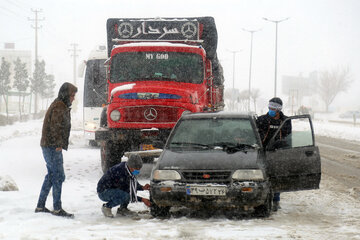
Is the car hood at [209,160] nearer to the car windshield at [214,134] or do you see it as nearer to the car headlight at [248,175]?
the car headlight at [248,175]

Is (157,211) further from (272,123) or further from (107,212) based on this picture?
(272,123)

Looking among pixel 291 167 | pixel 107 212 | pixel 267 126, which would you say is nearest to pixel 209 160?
pixel 291 167

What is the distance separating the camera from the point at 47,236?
561 cm

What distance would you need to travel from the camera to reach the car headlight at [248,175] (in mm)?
6598

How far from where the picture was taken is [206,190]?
6543 mm

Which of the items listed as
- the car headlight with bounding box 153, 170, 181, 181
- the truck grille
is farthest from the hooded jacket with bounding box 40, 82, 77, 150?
the truck grille

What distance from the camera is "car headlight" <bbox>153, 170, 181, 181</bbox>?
674 centimetres

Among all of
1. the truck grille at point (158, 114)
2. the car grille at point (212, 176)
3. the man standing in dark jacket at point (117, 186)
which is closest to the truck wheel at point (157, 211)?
the man standing in dark jacket at point (117, 186)

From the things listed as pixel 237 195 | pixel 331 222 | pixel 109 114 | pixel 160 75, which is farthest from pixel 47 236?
pixel 160 75

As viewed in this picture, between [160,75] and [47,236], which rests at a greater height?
[160,75]

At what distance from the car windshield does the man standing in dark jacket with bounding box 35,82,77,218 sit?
5.37 feet

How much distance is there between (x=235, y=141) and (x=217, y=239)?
7.20 ft

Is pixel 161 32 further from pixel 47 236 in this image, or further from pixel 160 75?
Answer: pixel 47 236

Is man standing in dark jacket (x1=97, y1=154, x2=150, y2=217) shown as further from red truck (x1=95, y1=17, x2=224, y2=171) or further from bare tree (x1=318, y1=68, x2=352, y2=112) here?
bare tree (x1=318, y1=68, x2=352, y2=112)
